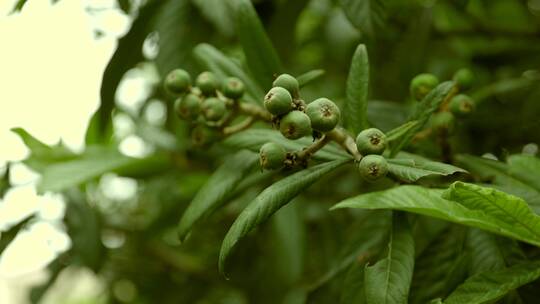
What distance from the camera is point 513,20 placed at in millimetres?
2119

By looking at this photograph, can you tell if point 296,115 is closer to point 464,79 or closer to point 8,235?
point 464,79

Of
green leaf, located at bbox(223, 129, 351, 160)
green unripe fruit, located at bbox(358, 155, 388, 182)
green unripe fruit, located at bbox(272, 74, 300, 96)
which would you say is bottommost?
green leaf, located at bbox(223, 129, 351, 160)

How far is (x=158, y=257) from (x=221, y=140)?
119 cm

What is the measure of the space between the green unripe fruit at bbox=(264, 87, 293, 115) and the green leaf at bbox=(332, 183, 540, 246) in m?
0.15

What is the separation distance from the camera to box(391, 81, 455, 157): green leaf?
1.02 m

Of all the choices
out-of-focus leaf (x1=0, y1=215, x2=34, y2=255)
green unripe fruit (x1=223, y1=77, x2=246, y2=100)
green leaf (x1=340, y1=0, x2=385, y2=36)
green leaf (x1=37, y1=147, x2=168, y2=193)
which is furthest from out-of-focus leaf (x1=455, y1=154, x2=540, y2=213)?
out-of-focus leaf (x1=0, y1=215, x2=34, y2=255)

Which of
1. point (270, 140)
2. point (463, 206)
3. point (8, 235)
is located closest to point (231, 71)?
point (270, 140)

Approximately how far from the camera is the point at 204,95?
1186 mm

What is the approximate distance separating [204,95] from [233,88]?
6 centimetres

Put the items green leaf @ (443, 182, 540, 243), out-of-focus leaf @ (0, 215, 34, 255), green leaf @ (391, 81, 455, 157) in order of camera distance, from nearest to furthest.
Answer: green leaf @ (443, 182, 540, 243) → green leaf @ (391, 81, 455, 157) → out-of-focus leaf @ (0, 215, 34, 255)

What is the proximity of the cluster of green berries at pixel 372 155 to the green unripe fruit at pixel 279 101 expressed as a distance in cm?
11

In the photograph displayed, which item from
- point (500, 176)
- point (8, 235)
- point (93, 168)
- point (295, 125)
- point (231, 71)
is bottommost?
point (8, 235)

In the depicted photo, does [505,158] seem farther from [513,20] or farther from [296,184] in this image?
[513,20]

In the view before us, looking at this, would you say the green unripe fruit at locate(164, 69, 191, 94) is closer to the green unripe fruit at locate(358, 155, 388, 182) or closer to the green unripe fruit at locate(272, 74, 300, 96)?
the green unripe fruit at locate(272, 74, 300, 96)
